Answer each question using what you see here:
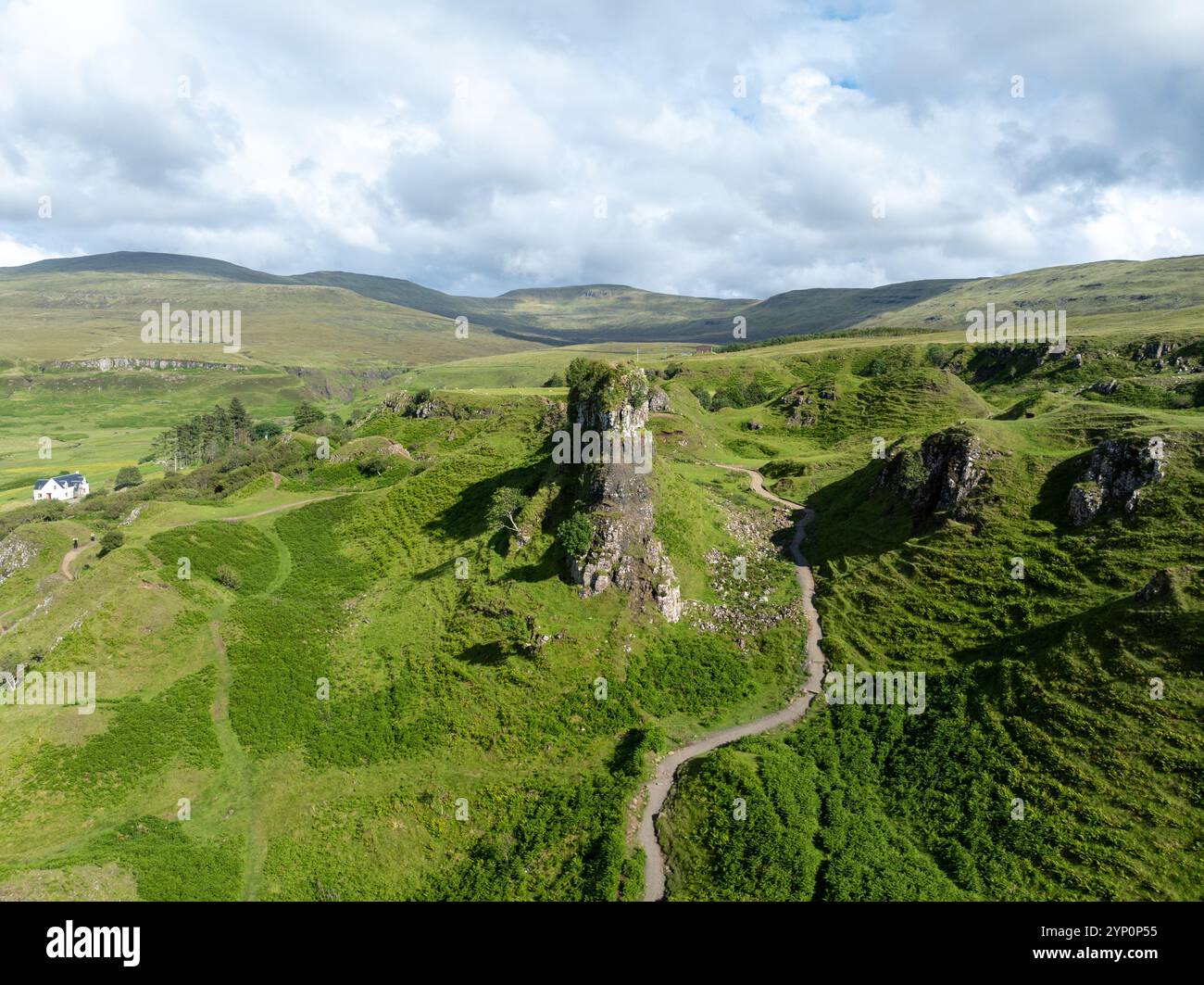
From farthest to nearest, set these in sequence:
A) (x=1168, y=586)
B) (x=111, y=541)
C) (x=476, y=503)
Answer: (x=476, y=503) → (x=111, y=541) → (x=1168, y=586)

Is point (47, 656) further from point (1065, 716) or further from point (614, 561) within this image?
point (1065, 716)

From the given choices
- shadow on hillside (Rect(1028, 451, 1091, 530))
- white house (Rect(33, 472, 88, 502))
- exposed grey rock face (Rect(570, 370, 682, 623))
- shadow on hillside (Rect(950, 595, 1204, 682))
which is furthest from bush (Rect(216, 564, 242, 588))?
white house (Rect(33, 472, 88, 502))

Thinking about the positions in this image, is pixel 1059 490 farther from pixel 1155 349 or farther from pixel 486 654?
pixel 1155 349

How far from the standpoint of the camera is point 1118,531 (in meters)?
45.0

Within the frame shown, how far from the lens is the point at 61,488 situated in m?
129

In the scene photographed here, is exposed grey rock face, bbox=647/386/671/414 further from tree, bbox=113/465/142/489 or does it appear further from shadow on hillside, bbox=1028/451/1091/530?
tree, bbox=113/465/142/489

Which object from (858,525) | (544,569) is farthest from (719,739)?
(858,525)

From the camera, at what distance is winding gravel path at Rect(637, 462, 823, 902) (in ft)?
111

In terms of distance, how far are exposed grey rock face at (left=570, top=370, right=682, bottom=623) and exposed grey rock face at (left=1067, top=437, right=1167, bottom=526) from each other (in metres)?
35.1

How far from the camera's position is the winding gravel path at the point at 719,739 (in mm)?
33875

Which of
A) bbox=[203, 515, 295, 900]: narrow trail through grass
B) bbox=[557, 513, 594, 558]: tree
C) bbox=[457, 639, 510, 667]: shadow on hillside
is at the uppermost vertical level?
bbox=[557, 513, 594, 558]: tree

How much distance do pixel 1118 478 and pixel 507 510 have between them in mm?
56168

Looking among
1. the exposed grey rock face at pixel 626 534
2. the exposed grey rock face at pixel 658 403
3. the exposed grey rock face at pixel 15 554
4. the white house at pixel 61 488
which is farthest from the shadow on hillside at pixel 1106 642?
the white house at pixel 61 488
